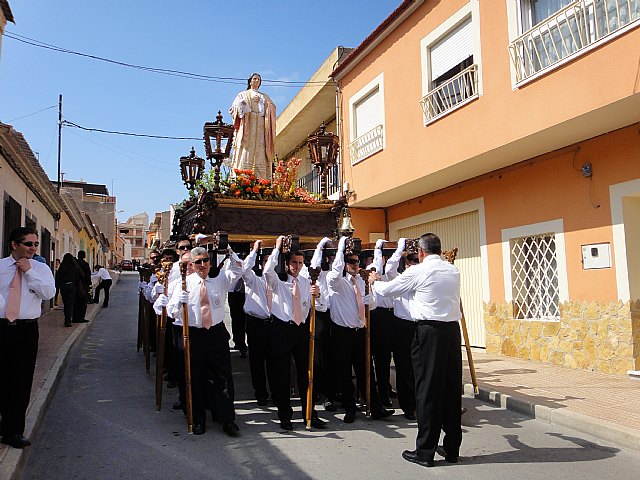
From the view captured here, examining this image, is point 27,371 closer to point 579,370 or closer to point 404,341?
point 404,341

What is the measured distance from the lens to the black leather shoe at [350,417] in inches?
224

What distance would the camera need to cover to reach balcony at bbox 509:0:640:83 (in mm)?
6707

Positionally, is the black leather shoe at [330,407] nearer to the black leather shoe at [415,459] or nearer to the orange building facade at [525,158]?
the black leather shoe at [415,459]

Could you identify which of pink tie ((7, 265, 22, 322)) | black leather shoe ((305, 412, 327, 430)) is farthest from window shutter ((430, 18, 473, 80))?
pink tie ((7, 265, 22, 322))

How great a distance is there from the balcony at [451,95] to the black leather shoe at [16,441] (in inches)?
303

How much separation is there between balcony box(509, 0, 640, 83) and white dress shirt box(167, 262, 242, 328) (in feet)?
16.9

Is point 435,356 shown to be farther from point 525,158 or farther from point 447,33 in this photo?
point 447,33

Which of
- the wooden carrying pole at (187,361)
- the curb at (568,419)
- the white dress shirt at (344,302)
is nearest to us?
the curb at (568,419)

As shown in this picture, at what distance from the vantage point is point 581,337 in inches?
319

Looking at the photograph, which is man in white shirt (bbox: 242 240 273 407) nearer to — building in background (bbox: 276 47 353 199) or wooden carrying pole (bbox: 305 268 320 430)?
wooden carrying pole (bbox: 305 268 320 430)

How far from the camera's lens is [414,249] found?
5.84 m

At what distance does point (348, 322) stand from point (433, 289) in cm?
152

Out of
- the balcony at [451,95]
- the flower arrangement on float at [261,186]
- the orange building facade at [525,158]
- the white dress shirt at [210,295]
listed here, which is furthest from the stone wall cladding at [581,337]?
the white dress shirt at [210,295]

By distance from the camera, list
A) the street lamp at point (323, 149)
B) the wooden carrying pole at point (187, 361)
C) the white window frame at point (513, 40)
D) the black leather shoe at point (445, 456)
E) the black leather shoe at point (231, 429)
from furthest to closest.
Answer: the street lamp at point (323, 149), the white window frame at point (513, 40), the wooden carrying pole at point (187, 361), the black leather shoe at point (231, 429), the black leather shoe at point (445, 456)
